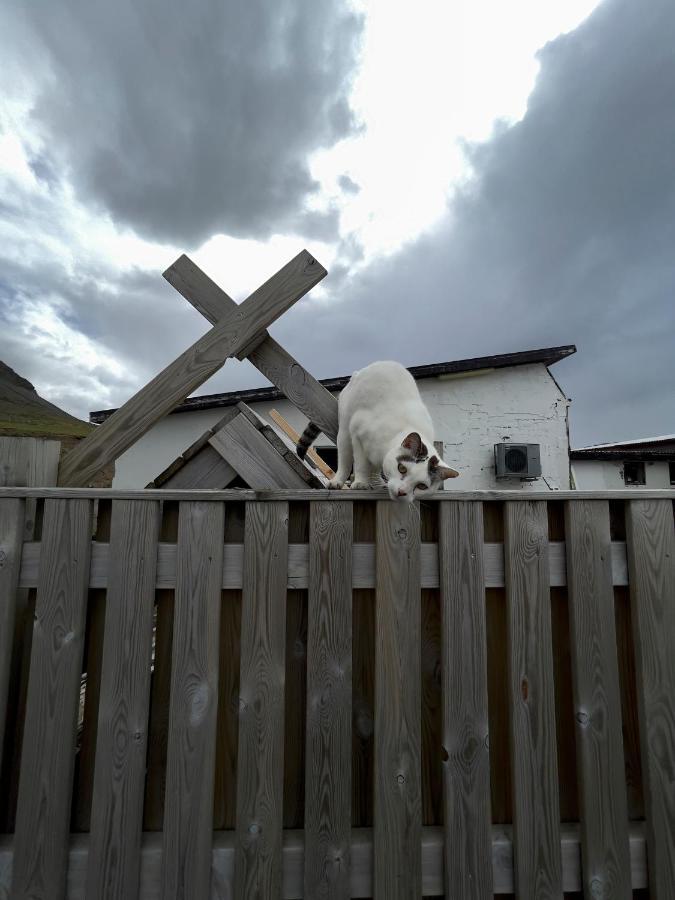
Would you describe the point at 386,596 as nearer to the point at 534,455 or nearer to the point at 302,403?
the point at 302,403

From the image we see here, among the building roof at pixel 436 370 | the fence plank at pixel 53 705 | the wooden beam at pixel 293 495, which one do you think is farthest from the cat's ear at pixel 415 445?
the building roof at pixel 436 370

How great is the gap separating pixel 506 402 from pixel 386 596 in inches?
283

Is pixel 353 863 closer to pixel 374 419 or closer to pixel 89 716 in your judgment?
pixel 89 716

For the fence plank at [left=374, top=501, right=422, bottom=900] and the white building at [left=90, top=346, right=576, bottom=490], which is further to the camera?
the white building at [left=90, top=346, right=576, bottom=490]

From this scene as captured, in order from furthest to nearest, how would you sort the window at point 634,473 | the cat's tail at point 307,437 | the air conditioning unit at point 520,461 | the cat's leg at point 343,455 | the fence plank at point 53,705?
the window at point 634,473 < the air conditioning unit at point 520,461 < the cat's tail at point 307,437 < the cat's leg at point 343,455 < the fence plank at point 53,705

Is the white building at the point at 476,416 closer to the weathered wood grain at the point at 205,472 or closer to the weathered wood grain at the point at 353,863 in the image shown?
the weathered wood grain at the point at 205,472

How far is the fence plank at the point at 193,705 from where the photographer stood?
3.88ft

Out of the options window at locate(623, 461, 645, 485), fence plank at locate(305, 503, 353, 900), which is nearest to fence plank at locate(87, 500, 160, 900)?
fence plank at locate(305, 503, 353, 900)

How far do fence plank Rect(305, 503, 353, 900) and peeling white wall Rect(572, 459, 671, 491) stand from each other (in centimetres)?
1214

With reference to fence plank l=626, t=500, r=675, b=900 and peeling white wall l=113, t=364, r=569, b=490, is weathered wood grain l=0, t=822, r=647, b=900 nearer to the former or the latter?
fence plank l=626, t=500, r=675, b=900

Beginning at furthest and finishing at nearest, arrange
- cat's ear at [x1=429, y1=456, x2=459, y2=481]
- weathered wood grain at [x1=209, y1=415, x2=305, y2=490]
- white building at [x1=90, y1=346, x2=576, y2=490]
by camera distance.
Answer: white building at [x1=90, y1=346, x2=576, y2=490]
weathered wood grain at [x1=209, y1=415, x2=305, y2=490]
cat's ear at [x1=429, y1=456, x2=459, y2=481]

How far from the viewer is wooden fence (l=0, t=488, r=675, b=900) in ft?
3.93

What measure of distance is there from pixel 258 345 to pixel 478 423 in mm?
6462

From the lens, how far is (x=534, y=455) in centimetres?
724
